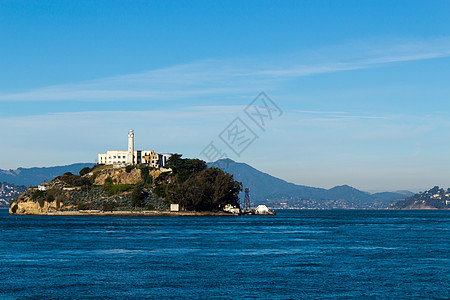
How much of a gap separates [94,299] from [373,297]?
21.7 metres

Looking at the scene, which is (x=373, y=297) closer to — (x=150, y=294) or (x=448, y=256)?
(x=150, y=294)

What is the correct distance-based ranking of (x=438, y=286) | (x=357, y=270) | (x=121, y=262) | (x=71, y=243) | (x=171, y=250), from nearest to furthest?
1. (x=438, y=286)
2. (x=357, y=270)
3. (x=121, y=262)
4. (x=171, y=250)
5. (x=71, y=243)

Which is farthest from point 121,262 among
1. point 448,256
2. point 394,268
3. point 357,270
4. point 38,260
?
point 448,256

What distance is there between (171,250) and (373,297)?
1494 inches

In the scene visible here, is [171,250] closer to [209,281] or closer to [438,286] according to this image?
[209,281]

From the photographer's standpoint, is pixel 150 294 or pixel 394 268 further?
pixel 394 268

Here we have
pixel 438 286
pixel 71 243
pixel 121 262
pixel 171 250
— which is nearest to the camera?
pixel 438 286

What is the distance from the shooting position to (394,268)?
59875 millimetres

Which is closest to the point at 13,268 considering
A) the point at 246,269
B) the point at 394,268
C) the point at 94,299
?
the point at 94,299

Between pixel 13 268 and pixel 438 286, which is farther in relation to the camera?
pixel 13 268

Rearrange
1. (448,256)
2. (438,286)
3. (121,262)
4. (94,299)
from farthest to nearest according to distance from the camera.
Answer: (448,256), (121,262), (438,286), (94,299)

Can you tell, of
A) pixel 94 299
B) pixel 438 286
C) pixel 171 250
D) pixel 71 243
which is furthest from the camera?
pixel 71 243

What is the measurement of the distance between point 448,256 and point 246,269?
94.9 ft

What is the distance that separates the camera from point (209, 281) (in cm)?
5103
